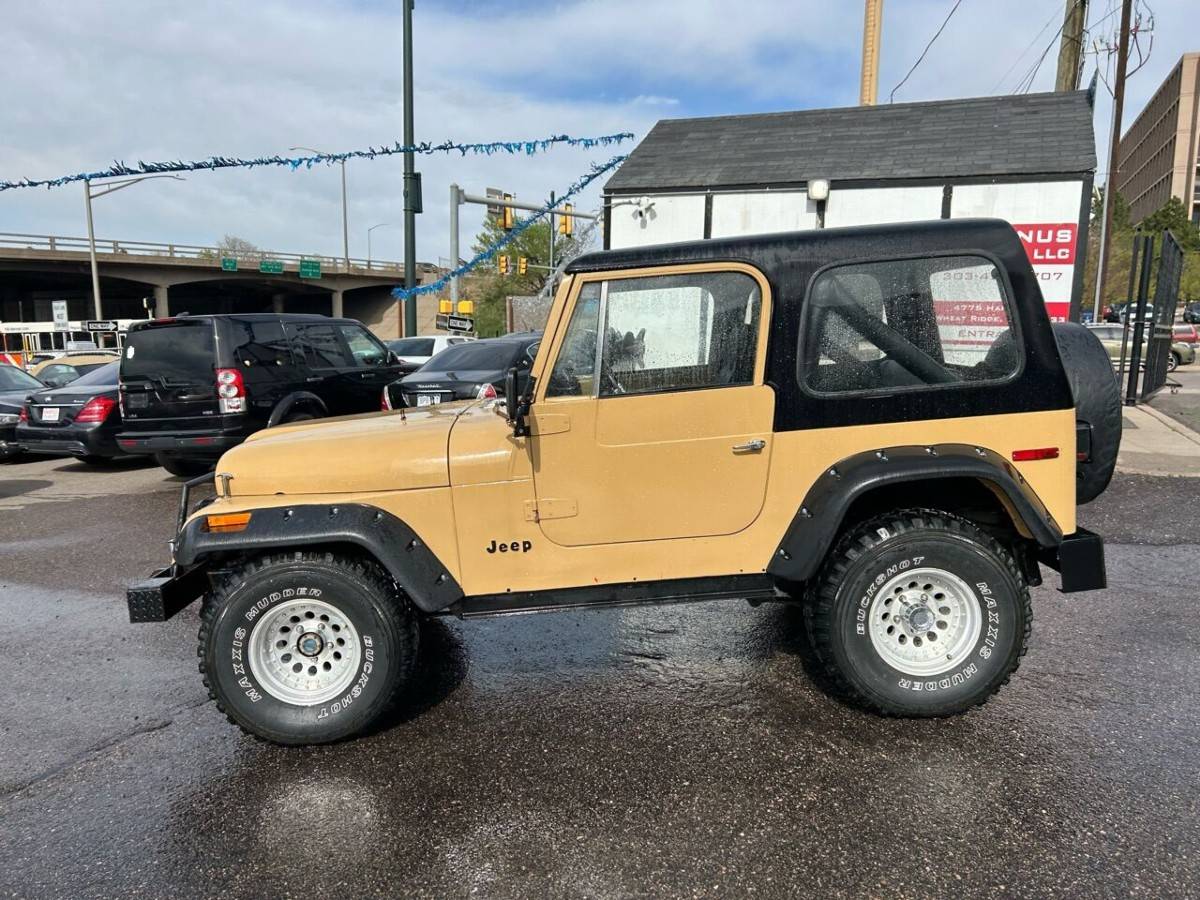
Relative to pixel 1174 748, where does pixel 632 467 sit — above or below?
above

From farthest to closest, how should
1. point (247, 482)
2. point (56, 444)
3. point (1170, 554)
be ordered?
point (56, 444) < point (1170, 554) < point (247, 482)

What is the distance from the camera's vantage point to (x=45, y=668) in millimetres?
4281

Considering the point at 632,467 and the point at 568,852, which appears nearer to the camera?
the point at 568,852

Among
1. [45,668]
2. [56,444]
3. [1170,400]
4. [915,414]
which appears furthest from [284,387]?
[1170,400]

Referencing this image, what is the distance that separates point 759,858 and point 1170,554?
478 cm

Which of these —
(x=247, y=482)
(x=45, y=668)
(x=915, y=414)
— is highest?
(x=915, y=414)

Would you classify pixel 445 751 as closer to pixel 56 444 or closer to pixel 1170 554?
pixel 1170 554

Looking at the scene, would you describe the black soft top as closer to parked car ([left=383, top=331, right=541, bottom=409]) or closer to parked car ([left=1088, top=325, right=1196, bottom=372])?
parked car ([left=383, top=331, right=541, bottom=409])

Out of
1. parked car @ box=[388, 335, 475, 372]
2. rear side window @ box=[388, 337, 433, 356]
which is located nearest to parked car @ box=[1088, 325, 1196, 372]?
parked car @ box=[388, 335, 475, 372]

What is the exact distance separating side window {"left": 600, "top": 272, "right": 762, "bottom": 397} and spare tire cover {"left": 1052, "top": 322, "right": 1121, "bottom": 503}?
1.44 meters

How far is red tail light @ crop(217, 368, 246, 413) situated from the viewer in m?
8.07

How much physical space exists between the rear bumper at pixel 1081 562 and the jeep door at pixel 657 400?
4.21ft

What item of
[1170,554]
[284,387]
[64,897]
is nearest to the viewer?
[64,897]

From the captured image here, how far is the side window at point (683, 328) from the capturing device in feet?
10.9
